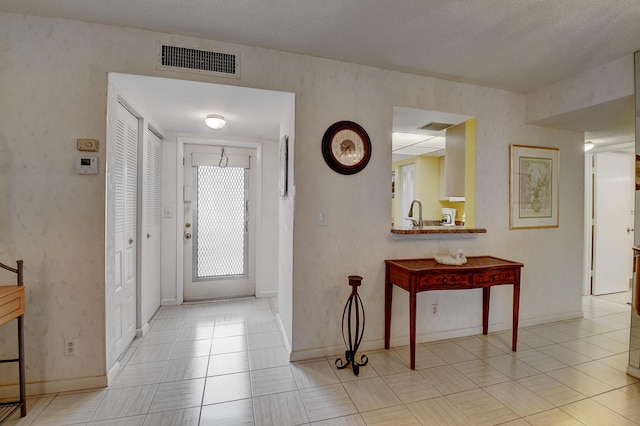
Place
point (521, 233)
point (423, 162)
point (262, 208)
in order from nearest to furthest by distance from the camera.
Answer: point (521, 233)
point (262, 208)
point (423, 162)

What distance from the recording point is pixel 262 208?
12.9 feet

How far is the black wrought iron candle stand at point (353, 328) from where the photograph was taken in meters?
2.25

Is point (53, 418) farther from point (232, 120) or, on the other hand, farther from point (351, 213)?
point (232, 120)

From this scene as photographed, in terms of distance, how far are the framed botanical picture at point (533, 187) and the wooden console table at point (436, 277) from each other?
0.77 metres

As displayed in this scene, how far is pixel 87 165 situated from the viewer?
6.48ft

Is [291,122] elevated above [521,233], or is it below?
above

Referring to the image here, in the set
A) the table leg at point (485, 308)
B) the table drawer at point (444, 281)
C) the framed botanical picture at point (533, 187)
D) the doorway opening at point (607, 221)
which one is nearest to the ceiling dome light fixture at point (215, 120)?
the table drawer at point (444, 281)

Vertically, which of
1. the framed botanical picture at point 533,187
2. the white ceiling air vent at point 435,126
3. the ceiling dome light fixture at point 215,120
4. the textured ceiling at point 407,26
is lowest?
the framed botanical picture at point 533,187

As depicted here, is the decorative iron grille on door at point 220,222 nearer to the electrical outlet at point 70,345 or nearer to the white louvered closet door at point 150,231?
the white louvered closet door at point 150,231

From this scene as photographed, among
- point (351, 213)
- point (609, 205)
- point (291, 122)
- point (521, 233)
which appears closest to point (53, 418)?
point (351, 213)

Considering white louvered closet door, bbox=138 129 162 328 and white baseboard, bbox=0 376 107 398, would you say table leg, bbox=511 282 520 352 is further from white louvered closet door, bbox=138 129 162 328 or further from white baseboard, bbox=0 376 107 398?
white louvered closet door, bbox=138 129 162 328

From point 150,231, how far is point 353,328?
233cm

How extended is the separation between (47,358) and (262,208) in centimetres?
246

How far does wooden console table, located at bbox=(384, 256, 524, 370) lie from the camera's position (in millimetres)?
2285
